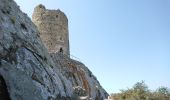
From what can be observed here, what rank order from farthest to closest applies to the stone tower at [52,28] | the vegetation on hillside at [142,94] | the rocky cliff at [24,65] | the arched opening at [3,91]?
1. the stone tower at [52,28]
2. the vegetation on hillside at [142,94]
3. the rocky cliff at [24,65]
4. the arched opening at [3,91]

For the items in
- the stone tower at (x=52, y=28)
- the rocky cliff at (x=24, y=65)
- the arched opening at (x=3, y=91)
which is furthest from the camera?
the stone tower at (x=52, y=28)

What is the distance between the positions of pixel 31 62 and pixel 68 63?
14.3 meters

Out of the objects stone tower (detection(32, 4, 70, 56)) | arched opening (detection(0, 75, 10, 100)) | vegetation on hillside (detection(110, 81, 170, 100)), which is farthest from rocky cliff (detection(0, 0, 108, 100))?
stone tower (detection(32, 4, 70, 56))

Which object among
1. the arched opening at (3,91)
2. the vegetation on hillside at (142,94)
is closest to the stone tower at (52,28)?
the vegetation on hillside at (142,94)

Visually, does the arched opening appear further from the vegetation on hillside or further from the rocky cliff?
the vegetation on hillside

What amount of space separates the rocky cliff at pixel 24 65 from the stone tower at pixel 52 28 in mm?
13994

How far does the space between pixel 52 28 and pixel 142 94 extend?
66.7ft

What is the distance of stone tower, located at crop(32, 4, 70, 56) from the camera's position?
4412 cm

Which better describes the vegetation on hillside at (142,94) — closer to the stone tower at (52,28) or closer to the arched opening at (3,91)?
the arched opening at (3,91)

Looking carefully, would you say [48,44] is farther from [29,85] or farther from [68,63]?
[29,85]

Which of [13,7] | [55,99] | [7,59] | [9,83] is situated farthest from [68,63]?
[9,83]

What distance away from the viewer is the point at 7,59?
69.1 ft

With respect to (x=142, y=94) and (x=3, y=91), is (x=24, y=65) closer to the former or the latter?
(x=3, y=91)

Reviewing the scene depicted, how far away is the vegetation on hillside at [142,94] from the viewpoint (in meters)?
27.0
